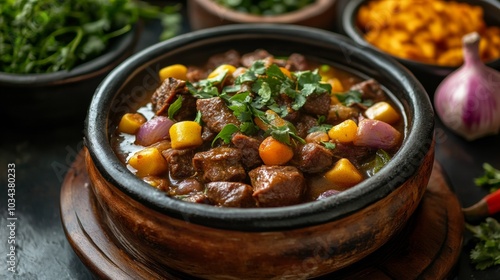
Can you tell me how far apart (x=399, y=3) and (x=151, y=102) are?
2484 millimetres

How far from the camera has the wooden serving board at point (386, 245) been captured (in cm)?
291

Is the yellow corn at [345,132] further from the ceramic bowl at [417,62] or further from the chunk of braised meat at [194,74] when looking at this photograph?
the ceramic bowl at [417,62]

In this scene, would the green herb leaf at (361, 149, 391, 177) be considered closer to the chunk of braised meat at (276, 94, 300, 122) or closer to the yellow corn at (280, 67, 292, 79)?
the chunk of braised meat at (276, 94, 300, 122)

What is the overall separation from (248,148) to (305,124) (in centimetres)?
39

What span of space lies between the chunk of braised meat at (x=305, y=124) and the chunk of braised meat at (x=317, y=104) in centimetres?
4

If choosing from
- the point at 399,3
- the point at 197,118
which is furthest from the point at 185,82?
Answer: the point at 399,3

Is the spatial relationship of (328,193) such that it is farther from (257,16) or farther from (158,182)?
(257,16)

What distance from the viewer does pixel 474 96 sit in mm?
4074

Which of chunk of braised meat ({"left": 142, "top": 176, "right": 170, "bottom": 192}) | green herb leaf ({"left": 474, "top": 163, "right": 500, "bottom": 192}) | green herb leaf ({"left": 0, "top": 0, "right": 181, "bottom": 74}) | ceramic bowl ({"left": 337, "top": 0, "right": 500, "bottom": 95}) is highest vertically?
chunk of braised meat ({"left": 142, "top": 176, "right": 170, "bottom": 192})

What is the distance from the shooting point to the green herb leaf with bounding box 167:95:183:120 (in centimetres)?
316

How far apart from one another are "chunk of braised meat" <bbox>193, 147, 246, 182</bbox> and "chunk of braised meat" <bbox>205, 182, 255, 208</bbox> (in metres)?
0.07

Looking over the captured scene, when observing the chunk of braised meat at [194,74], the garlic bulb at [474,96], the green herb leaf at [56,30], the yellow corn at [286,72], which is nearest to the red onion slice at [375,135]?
the yellow corn at [286,72]

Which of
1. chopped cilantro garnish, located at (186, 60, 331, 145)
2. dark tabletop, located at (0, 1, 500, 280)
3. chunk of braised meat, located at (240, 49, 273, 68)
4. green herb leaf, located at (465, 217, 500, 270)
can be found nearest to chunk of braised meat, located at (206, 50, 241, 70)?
chunk of braised meat, located at (240, 49, 273, 68)

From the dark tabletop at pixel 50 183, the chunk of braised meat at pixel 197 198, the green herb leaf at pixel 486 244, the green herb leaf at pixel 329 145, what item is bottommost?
the dark tabletop at pixel 50 183
